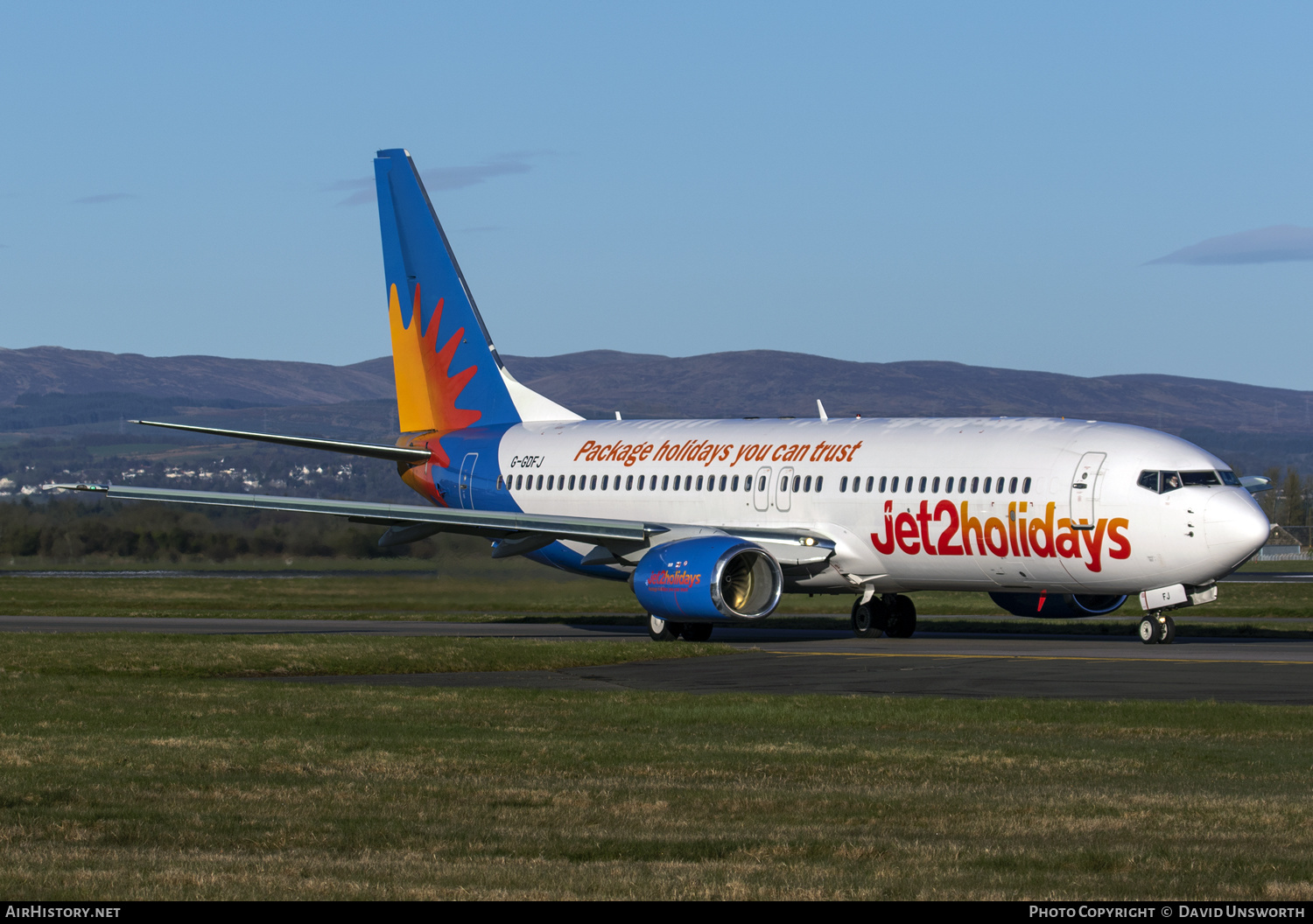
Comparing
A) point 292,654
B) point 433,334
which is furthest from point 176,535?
point 292,654

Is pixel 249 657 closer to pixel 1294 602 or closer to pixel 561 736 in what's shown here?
pixel 561 736

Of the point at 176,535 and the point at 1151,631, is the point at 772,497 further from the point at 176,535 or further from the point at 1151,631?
the point at 176,535

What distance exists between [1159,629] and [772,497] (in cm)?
819

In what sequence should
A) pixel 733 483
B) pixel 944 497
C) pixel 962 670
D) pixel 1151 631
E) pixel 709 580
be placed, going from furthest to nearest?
pixel 733 483 < pixel 944 497 < pixel 709 580 < pixel 1151 631 < pixel 962 670

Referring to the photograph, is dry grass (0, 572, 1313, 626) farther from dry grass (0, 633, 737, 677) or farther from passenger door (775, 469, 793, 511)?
dry grass (0, 633, 737, 677)

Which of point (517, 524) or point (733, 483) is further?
point (733, 483)

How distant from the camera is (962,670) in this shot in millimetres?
25969

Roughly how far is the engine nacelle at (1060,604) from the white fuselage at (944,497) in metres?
2.35

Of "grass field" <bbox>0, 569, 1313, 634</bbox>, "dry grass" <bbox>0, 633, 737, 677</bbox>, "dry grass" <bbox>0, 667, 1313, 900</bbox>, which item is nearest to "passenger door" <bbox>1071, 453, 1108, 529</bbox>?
"dry grass" <bbox>0, 633, 737, 677</bbox>

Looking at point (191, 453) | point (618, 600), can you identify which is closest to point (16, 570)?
point (618, 600)

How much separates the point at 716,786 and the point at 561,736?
3910 mm

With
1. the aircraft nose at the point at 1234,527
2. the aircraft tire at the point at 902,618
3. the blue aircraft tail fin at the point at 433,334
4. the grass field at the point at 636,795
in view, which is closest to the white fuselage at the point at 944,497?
the aircraft nose at the point at 1234,527
